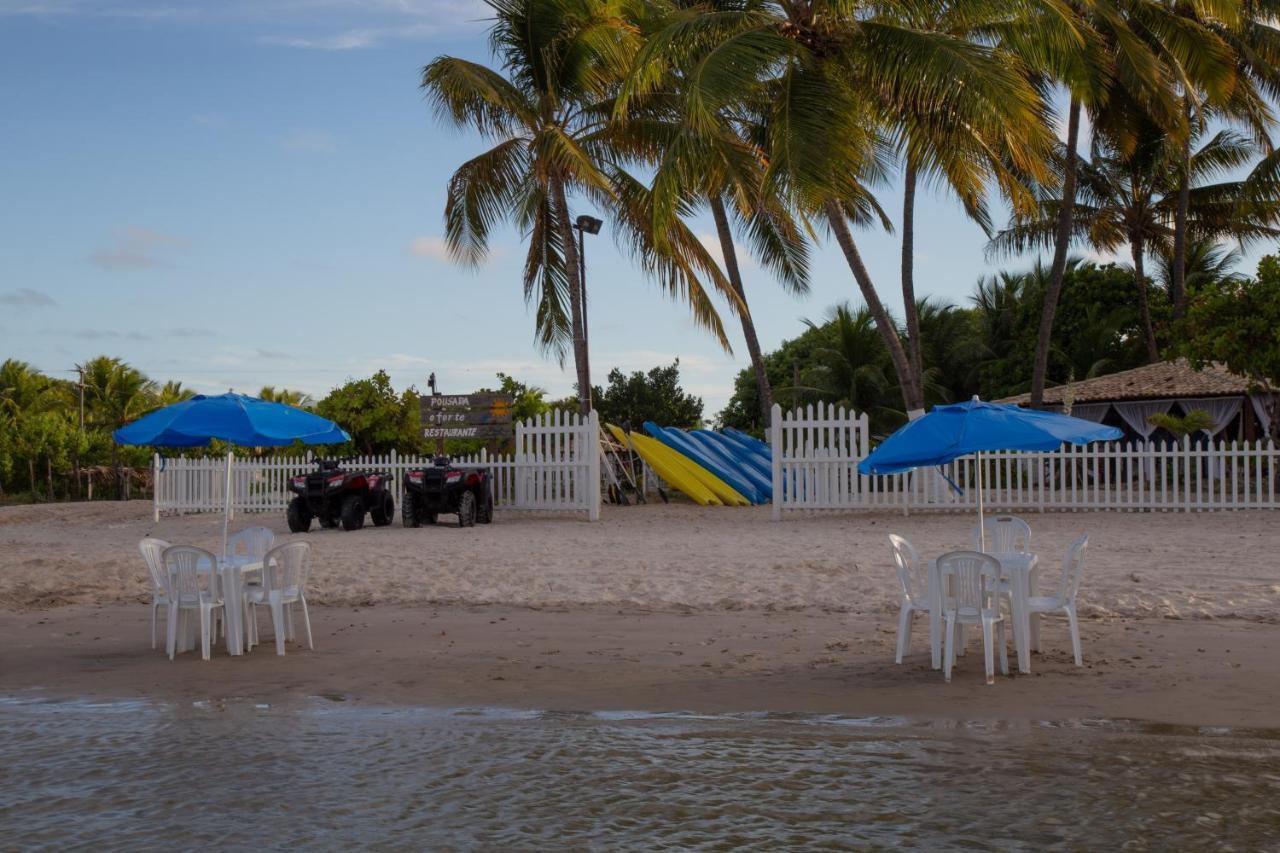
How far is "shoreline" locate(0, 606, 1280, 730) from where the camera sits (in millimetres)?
6652

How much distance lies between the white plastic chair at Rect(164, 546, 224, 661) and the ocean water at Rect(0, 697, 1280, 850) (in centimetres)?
148

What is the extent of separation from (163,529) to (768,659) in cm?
1438

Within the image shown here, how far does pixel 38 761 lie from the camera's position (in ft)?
19.1

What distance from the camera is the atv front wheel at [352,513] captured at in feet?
A: 57.5

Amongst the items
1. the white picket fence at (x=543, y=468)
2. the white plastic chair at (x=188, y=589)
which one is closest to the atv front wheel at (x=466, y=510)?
the white picket fence at (x=543, y=468)

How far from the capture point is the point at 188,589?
830 cm

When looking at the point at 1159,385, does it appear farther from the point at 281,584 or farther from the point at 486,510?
the point at 281,584

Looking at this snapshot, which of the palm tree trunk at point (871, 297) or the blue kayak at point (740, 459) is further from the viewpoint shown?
the blue kayak at point (740, 459)

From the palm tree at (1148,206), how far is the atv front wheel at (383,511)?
19869 millimetres

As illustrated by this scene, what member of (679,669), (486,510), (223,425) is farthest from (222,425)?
(486,510)

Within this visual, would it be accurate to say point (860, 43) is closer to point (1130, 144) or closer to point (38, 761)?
point (1130, 144)

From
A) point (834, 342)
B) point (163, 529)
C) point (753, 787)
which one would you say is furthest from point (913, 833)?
point (834, 342)

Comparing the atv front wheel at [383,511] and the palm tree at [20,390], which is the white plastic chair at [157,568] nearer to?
the atv front wheel at [383,511]

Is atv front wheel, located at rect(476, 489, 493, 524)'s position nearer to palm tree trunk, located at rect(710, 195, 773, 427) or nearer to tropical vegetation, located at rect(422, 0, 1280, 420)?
tropical vegetation, located at rect(422, 0, 1280, 420)
